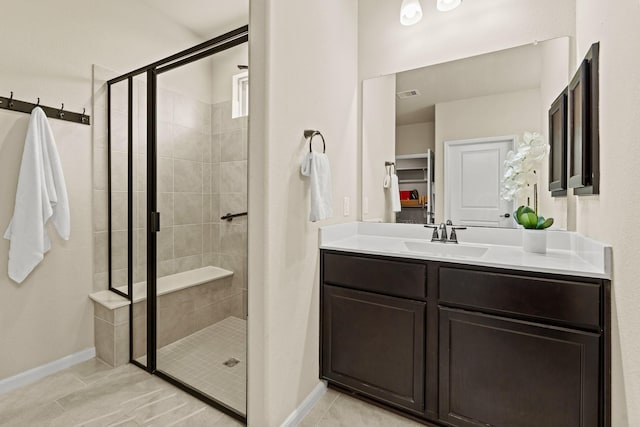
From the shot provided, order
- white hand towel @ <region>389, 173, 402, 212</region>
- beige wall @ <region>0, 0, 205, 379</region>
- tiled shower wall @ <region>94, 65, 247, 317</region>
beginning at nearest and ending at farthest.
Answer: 1. beige wall @ <region>0, 0, 205, 379</region>
2. white hand towel @ <region>389, 173, 402, 212</region>
3. tiled shower wall @ <region>94, 65, 247, 317</region>

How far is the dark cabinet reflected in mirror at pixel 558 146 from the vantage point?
1589mm

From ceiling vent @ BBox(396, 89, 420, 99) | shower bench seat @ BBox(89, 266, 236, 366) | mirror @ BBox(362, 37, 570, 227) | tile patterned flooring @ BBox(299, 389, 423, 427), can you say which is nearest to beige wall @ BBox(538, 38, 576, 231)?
mirror @ BBox(362, 37, 570, 227)

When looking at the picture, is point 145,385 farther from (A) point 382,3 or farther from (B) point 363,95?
(A) point 382,3

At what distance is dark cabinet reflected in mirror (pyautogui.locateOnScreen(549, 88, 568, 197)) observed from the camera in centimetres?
159

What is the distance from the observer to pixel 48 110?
1978mm

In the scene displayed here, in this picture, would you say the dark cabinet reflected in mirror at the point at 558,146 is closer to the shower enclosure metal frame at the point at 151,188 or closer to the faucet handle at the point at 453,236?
the faucet handle at the point at 453,236

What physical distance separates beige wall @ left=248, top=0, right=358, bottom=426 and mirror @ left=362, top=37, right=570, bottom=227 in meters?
0.50

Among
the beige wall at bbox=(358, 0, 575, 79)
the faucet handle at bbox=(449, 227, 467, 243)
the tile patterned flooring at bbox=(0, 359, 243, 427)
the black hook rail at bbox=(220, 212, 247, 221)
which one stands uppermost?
the beige wall at bbox=(358, 0, 575, 79)

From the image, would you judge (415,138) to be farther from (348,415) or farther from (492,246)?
(348,415)

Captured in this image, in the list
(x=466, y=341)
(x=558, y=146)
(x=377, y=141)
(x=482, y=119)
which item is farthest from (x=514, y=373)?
(x=377, y=141)

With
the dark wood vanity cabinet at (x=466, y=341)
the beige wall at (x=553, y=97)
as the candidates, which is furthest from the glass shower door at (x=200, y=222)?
the beige wall at (x=553, y=97)

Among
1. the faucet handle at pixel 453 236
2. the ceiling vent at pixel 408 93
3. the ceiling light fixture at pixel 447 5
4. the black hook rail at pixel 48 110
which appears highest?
the ceiling light fixture at pixel 447 5

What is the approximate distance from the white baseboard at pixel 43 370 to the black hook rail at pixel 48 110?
1631 millimetres

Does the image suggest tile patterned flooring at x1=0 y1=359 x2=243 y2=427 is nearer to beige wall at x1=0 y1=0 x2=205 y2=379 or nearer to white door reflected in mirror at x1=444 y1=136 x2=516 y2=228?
beige wall at x1=0 y1=0 x2=205 y2=379
